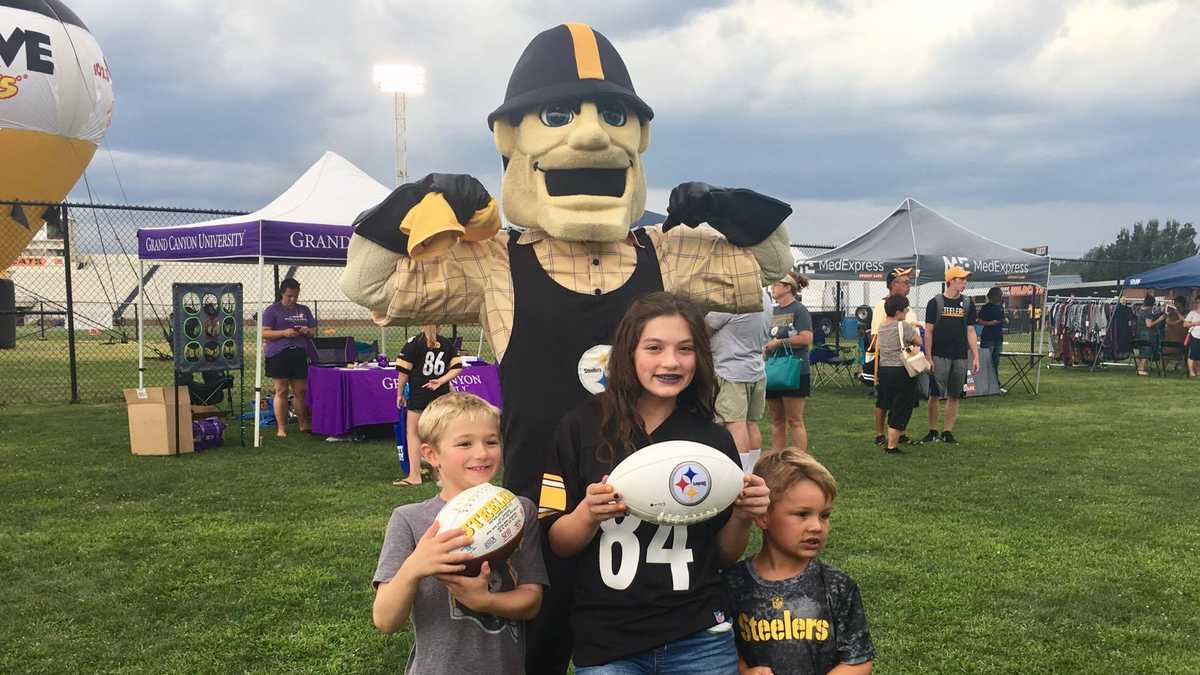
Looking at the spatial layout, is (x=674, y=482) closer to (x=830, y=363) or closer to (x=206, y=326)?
(x=206, y=326)

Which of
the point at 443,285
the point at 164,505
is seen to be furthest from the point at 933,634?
the point at 164,505

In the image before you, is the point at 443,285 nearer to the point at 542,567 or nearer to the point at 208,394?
the point at 542,567

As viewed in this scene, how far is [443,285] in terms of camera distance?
2434 mm

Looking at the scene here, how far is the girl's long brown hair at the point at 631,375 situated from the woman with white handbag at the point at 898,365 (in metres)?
6.38

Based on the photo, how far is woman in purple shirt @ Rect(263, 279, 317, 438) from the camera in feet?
31.8

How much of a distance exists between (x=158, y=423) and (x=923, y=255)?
34.7 ft

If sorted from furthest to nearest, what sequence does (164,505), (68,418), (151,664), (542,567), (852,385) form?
(852,385) < (68,418) < (164,505) < (151,664) < (542,567)

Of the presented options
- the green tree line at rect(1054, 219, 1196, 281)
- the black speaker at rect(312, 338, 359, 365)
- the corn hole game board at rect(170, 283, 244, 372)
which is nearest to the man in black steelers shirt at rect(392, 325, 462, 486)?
the corn hole game board at rect(170, 283, 244, 372)

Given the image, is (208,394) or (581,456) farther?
(208,394)

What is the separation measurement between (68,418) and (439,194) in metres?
10.7

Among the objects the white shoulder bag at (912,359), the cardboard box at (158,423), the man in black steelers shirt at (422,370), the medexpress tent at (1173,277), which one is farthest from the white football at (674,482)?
the medexpress tent at (1173,277)

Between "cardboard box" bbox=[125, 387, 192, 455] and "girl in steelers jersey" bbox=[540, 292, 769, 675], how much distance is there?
7.44 metres

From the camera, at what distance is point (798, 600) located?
2.08 meters

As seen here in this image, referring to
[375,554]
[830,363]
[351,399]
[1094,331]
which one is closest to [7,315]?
[351,399]
